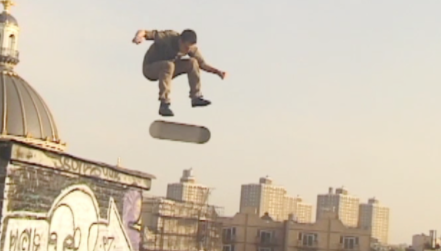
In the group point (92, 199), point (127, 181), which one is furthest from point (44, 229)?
point (127, 181)

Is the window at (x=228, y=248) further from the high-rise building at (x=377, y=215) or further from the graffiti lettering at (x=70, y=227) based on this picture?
the high-rise building at (x=377, y=215)

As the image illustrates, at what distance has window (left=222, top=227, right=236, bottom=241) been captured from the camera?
271 feet

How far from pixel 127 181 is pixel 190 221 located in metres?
48.8

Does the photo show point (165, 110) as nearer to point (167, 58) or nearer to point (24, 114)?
point (167, 58)

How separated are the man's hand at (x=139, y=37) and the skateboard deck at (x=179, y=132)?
102 cm

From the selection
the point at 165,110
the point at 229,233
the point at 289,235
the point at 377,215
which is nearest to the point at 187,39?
the point at 165,110

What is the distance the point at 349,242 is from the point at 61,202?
66320 mm

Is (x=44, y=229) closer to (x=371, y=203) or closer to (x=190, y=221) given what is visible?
(x=190, y=221)

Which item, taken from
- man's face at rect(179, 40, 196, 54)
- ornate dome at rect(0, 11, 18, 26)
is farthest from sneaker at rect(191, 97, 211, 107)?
ornate dome at rect(0, 11, 18, 26)

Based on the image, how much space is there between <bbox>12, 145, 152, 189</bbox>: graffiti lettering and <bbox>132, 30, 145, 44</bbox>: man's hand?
767 cm

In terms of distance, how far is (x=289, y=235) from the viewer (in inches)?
3201

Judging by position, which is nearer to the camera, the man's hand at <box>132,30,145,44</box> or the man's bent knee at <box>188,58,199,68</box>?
the man's hand at <box>132,30,145,44</box>

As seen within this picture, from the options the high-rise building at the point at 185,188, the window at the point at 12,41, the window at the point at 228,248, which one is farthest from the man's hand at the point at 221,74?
the high-rise building at the point at 185,188

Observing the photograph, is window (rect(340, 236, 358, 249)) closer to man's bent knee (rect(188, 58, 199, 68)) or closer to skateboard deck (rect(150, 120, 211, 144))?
skateboard deck (rect(150, 120, 211, 144))
